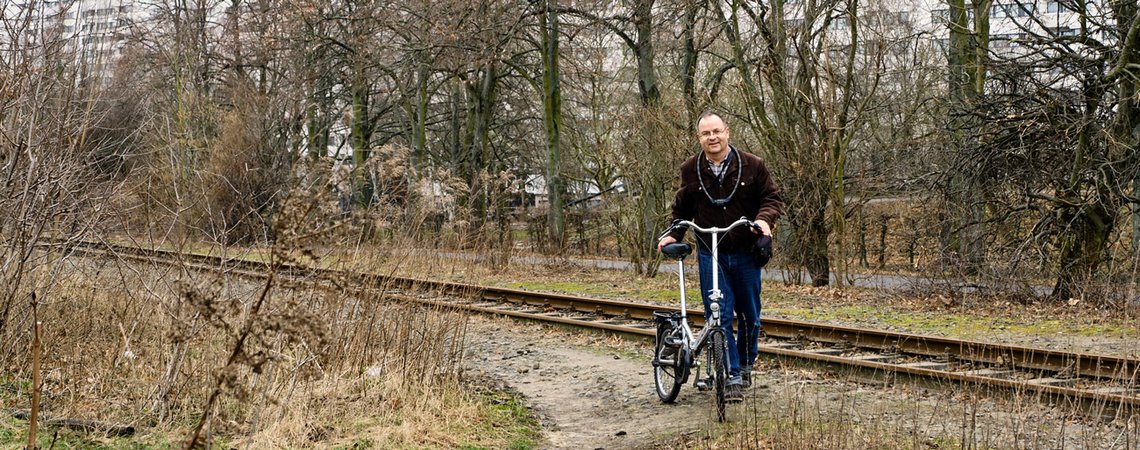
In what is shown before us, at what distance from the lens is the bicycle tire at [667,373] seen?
699 centimetres

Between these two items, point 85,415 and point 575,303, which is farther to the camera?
point 575,303

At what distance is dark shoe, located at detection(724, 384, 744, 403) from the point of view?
6.72 metres

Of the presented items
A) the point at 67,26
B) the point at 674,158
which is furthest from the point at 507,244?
the point at 67,26

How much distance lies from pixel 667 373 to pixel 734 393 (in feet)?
2.04

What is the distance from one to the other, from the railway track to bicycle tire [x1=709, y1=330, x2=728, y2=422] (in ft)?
3.18

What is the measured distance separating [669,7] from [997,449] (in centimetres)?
1696

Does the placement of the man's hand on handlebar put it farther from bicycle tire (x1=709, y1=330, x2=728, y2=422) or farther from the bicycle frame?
bicycle tire (x1=709, y1=330, x2=728, y2=422)

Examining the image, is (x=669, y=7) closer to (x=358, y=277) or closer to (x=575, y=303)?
(x=575, y=303)

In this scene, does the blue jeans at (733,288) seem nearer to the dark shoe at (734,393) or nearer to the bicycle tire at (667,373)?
the dark shoe at (734,393)

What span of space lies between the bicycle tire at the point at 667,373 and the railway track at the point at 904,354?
1.28 meters

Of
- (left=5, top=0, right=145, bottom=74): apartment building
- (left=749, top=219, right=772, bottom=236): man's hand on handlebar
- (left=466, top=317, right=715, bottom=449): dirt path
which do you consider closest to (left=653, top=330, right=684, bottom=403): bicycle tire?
(left=466, top=317, right=715, bottom=449): dirt path

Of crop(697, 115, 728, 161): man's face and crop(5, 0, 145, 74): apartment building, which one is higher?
crop(5, 0, 145, 74): apartment building

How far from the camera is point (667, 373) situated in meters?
7.24

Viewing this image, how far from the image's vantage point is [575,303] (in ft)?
44.8
